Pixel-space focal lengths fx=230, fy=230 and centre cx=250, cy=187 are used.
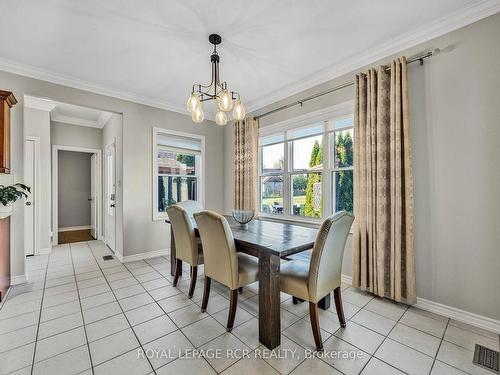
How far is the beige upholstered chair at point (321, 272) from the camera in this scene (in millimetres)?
1662

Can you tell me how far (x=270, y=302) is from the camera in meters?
1.71

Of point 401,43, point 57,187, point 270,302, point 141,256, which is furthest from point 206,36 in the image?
point 57,187

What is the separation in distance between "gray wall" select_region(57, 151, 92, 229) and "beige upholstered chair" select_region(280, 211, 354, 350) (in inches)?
251

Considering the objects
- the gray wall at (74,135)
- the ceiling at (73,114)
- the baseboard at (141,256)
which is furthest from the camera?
the gray wall at (74,135)

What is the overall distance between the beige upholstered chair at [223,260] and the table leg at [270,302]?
0.89 ft

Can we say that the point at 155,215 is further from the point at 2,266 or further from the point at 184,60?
the point at 184,60

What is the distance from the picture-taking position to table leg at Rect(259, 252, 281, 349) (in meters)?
1.70

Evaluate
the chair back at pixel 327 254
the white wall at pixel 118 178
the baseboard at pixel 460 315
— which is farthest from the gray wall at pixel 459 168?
the white wall at pixel 118 178

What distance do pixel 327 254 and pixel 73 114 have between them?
5414 mm

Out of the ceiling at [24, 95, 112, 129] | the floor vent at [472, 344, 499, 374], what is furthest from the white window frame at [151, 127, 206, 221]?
the floor vent at [472, 344, 499, 374]

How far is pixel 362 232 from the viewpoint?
2.55 metres

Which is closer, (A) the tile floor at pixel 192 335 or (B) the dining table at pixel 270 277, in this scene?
(A) the tile floor at pixel 192 335

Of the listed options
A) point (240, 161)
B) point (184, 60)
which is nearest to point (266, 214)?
point (240, 161)

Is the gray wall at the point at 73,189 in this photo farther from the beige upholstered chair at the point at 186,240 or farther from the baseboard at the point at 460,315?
the baseboard at the point at 460,315
